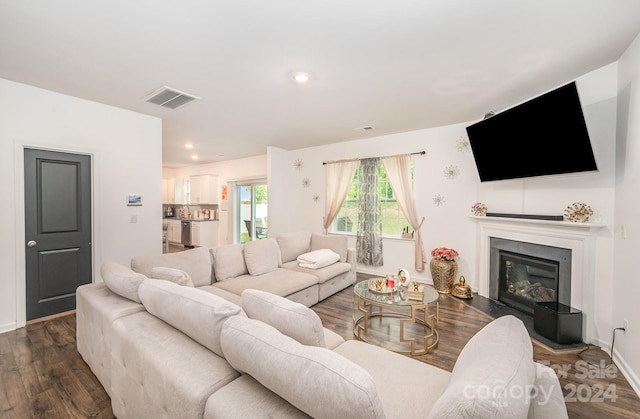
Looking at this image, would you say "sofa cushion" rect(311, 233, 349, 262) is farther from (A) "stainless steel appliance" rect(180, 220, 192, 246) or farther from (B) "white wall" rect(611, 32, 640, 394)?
(A) "stainless steel appliance" rect(180, 220, 192, 246)

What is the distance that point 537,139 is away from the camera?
9.36 ft

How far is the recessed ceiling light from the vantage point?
103 inches


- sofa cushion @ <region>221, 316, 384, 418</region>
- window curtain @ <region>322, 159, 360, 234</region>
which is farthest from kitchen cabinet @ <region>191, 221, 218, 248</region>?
sofa cushion @ <region>221, 316, 384, 418</region>

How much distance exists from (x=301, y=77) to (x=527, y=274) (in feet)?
11.9

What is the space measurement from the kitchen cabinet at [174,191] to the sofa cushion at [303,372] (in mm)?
8547

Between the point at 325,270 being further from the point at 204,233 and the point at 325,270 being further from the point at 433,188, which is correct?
the point at 204,233

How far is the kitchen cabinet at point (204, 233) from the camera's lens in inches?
301

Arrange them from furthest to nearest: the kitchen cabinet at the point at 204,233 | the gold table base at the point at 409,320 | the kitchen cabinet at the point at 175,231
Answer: the kitchen cabinet at the point at 175,231 < the kitchen cabinet at the point at 204,233 < the gold table base at the point at 409,320

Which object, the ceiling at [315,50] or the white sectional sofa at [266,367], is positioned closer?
the white sectional sofa at [266,367]

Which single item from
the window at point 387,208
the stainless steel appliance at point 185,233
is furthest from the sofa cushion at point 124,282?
the stainless steel appliance at point 185,233

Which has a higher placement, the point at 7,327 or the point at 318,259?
the point at 318,259

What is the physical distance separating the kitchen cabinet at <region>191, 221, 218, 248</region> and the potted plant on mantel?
20.0ft

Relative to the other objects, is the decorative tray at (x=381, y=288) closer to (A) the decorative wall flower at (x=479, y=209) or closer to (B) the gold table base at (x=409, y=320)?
(B) the gold table base at (x=409, y=320)

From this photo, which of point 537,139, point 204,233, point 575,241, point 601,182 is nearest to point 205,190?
point 204,233
